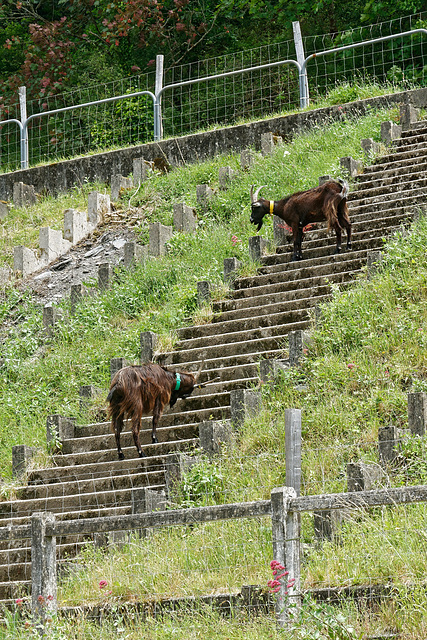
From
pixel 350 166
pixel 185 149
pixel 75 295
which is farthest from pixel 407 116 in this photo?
pixel 75 295

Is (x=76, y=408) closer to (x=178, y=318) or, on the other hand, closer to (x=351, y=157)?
(x=178, y=318)

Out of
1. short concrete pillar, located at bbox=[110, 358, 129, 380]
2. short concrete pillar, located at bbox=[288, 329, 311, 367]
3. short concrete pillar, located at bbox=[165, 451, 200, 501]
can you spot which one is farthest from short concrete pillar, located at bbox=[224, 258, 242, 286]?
short concrete pillar, located at bbox=[165, 451, 200, 501]

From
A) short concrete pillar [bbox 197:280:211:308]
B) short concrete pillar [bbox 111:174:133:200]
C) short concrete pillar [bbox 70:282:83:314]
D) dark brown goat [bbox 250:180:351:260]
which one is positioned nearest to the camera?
dark brown goat [bbox 250:180:351:260]

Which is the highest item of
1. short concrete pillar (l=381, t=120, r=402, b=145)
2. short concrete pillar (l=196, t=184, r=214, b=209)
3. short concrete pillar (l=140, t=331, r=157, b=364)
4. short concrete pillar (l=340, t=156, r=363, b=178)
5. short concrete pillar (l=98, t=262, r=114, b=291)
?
short concrete pillar (l=381, t=120, r=402, b=145)

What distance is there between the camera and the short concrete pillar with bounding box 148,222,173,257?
15.7 metres

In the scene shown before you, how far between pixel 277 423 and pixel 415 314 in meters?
2.01

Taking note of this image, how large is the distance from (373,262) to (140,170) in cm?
863

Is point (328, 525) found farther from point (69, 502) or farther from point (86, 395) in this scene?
point (86, 395)

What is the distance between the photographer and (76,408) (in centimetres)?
1250

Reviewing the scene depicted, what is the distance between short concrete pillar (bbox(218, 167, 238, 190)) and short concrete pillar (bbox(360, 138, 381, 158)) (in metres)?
2.53

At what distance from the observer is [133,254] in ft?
51.9

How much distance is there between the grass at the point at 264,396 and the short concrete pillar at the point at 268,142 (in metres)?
0.42

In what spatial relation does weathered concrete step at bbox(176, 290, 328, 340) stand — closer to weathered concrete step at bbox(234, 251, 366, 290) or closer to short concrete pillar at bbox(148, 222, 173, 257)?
weathered concrete step at bbox(234, 251, 366, 290)

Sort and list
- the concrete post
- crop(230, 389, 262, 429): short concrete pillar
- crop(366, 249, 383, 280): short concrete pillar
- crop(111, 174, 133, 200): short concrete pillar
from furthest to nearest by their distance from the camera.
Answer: crop(111, 174, 133, 200): short concrete pillar, crop(366, 249, 383, 280): short concrete pillar, crop(230, 389, 262, 429): short concrete pillar, the concrete post
